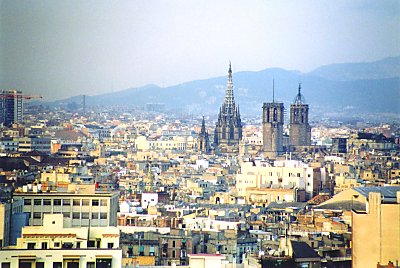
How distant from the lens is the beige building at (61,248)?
918 centimetres

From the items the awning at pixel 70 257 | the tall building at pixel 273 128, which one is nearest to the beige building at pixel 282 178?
the tall building at pixel 273 128

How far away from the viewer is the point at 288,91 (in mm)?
65250

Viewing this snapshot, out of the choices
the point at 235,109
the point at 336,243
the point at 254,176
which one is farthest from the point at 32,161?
the point at 235,109

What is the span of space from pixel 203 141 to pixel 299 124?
185 inches

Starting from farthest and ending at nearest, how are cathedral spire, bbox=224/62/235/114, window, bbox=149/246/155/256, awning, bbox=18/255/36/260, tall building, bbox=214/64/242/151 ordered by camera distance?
cathedral spire, bbox=224/62/235/114, tall building, bbox=214/64/242/151, window, bbox=149/246/155/256, awning, bbox=18/255/36/260

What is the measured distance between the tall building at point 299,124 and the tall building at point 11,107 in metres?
16.2

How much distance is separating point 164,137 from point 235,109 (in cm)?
512

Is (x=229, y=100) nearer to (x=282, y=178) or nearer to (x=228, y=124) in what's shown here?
(x=228, y=124)

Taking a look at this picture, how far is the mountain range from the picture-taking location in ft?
164

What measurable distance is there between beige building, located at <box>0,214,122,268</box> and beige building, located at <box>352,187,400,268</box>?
2.01 meters

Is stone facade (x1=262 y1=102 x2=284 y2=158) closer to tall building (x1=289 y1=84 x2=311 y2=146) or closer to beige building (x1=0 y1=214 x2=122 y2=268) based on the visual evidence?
tall building (x1=289 y1=84 x2=311 y2=146)

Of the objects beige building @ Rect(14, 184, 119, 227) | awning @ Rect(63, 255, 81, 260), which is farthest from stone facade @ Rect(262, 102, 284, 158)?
awning @ Rect(63, 255, 81, 260)

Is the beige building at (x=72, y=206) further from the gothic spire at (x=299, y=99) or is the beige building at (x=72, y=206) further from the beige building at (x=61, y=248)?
the gothic spire at (x=299, y=99)

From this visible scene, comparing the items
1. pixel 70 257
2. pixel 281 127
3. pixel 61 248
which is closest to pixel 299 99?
pixel 281 127
